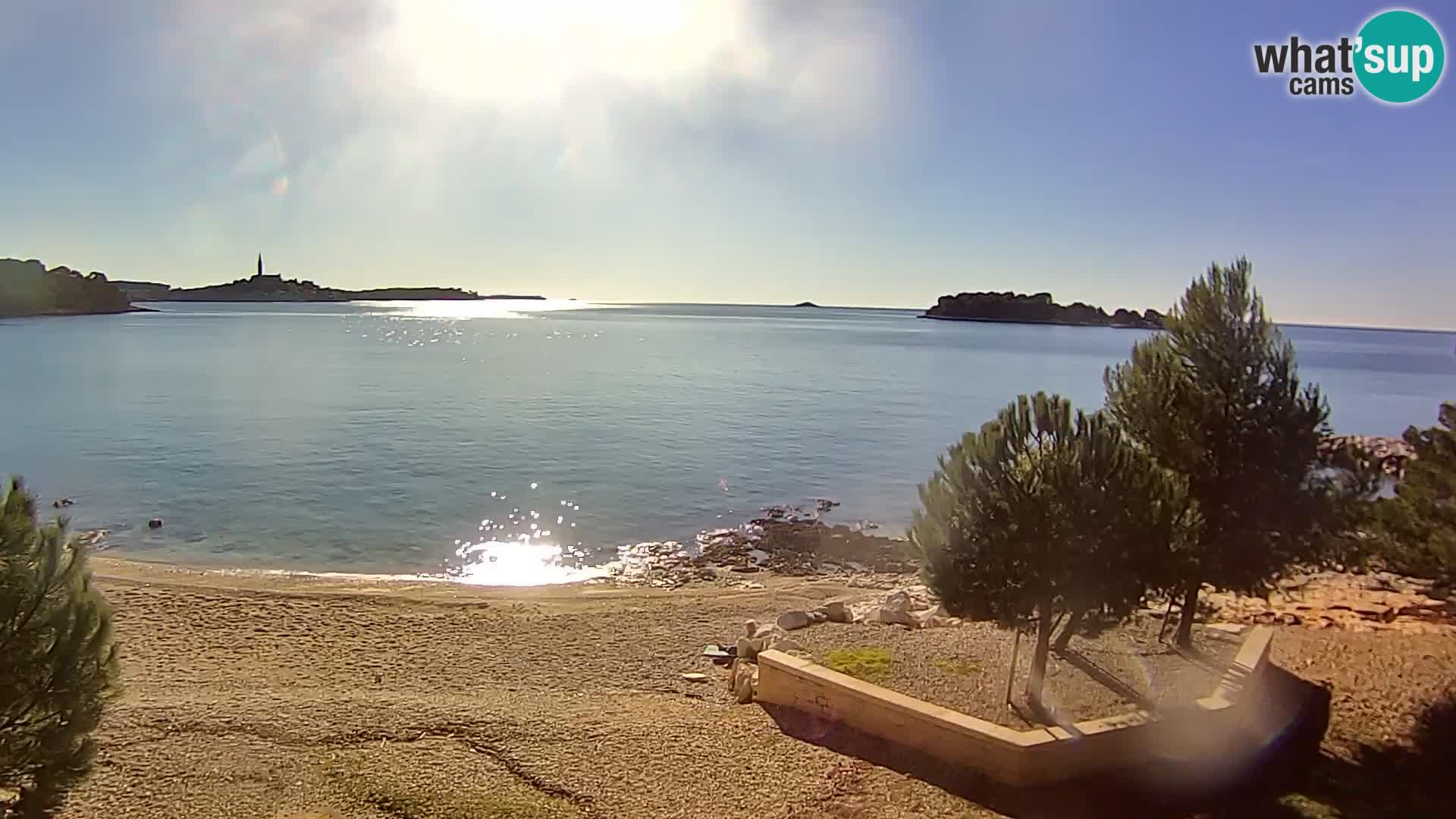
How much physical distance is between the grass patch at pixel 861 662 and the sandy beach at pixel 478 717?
3.34 feet

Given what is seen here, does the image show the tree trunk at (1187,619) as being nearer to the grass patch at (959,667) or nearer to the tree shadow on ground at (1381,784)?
the tree shadow on ground at (1381,784)

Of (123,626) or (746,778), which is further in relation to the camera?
(123,626)

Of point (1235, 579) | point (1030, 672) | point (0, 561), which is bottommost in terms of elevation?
point (1030, 672)

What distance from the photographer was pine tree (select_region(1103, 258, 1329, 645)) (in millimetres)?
9219

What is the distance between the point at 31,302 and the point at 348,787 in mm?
182213

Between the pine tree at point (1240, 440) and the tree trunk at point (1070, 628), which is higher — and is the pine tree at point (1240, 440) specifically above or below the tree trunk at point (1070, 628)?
above

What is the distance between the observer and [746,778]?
26.0 feet

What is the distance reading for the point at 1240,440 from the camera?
9.28 m

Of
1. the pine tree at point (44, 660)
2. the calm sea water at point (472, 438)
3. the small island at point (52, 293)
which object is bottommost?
the calm sea water at point (472, 438)

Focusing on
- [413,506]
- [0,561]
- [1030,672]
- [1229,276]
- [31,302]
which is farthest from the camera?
[31,302]

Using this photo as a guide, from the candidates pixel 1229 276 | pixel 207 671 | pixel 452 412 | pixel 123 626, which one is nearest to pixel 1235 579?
pixel 1229 276

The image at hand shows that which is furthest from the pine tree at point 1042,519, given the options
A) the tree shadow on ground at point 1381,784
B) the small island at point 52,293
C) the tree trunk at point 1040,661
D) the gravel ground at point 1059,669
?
the small island at point 52,293

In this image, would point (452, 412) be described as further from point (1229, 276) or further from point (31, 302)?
point (31, 302)

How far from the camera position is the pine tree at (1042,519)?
7.89 metres
